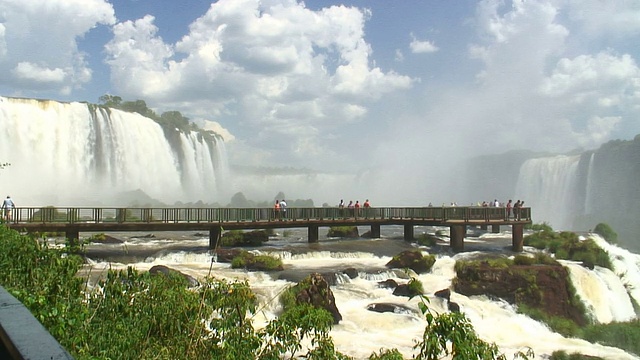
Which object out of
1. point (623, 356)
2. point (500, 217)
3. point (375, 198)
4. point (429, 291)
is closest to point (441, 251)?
point (500, 217)

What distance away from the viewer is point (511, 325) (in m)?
18.5

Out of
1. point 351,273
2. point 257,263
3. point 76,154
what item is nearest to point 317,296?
point 351,273

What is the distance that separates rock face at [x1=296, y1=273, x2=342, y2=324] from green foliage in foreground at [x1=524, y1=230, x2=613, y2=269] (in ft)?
50.1

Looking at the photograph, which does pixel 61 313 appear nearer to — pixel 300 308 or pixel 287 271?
pixel 300 308

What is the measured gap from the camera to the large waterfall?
155ft

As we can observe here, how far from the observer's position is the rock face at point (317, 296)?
1614 cm

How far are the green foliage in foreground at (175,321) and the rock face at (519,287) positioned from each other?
14.4 m

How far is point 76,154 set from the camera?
52.9 metres

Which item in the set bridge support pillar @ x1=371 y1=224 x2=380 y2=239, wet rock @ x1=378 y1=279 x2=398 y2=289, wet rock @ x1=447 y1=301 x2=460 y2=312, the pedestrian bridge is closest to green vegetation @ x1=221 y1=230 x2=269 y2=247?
the pedestrian bridge

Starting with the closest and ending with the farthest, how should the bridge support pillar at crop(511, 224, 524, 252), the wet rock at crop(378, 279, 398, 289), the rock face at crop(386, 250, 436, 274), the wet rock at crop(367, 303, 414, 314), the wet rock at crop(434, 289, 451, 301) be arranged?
the wet rock at crop(367, 303, 414, 314) < the wet rock at crop(434, 289, 451, 301) < the wet rock at crop(378, 279, 398, 289) < the rock face at crop(386, 250, 436, 274) < the bridge support pillar at crop(511, 224, 524, 252)

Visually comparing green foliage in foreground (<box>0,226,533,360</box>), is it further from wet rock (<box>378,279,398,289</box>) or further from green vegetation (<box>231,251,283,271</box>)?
green vegetation (<box>231,251,283,271</box>)

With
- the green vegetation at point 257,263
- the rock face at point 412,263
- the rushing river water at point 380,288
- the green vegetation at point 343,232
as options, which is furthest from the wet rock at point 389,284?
the green vegetation at point 343,232

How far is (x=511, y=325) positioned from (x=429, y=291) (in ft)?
10.9

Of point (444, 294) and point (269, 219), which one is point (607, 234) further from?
point (444, 294)
